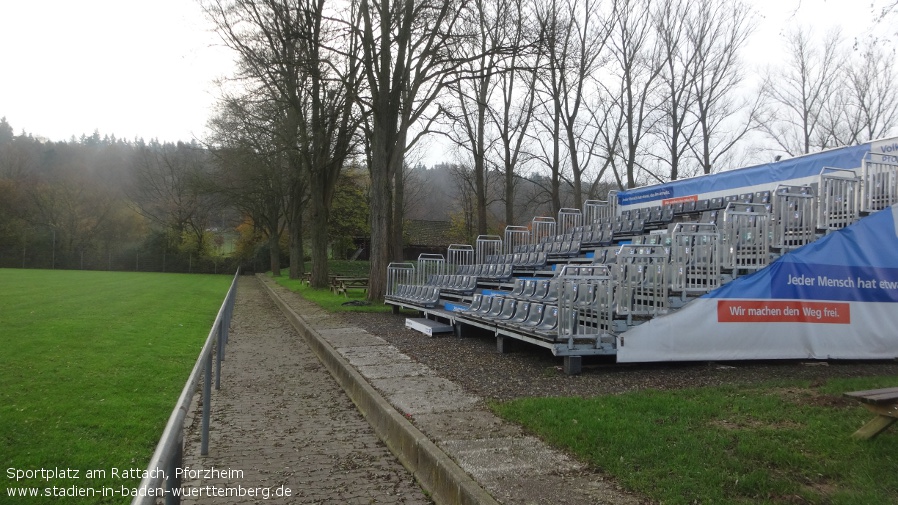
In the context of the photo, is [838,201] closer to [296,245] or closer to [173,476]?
[173,476]

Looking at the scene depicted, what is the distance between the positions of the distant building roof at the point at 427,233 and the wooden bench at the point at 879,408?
167 ft

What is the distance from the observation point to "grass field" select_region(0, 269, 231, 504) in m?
5.17

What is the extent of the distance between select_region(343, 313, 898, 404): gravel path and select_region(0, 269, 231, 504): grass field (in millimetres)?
3940

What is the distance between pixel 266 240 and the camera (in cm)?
6562

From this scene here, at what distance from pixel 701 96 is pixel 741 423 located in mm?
31107

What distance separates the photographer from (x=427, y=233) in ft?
193

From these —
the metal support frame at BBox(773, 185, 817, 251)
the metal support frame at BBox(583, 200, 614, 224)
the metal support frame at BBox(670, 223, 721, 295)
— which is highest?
the metal support frame at BBox(583, 200, 614, 224)

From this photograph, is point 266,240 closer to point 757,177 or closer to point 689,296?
point 757,177

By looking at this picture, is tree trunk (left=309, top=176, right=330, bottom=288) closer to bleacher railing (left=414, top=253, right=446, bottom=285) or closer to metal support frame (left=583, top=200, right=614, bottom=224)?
bleacher railing (left=414, top=253, right=446, bottom=285)

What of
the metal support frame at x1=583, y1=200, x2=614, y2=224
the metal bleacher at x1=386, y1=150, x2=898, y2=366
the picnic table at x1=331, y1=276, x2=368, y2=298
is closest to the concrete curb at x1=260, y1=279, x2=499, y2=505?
the metal bleacher at x1=386, y1=150, x2=898, y2=366

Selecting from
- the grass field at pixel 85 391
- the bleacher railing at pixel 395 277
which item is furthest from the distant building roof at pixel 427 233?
the grass field at pixel 85 391

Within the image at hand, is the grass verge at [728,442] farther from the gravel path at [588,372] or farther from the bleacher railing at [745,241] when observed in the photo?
the bleacher railing at [745,241]

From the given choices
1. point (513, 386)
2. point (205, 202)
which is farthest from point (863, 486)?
point (205, 202)

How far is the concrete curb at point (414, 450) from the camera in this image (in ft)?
14.7
